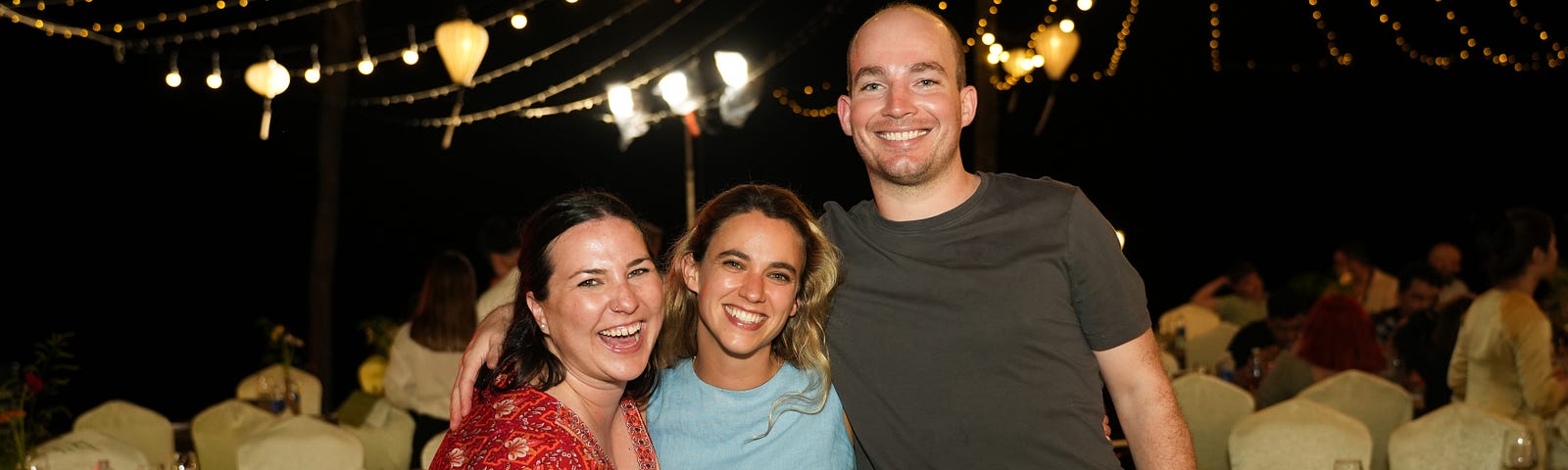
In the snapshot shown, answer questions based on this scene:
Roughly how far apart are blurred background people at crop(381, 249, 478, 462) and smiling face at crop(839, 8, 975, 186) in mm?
3565

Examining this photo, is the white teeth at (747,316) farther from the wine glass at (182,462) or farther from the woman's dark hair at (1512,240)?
the woman's dark hair at (1512,240)

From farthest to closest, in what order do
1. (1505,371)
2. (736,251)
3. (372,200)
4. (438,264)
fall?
(372,200), (438,264), (1505,371), (736,251)

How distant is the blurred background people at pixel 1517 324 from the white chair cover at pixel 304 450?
3.90 m

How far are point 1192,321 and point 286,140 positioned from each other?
333 inches

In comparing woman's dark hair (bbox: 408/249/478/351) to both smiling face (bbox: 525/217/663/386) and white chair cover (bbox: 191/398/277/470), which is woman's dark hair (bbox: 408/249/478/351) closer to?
white chair cover (bbox: 191/398/277/470)

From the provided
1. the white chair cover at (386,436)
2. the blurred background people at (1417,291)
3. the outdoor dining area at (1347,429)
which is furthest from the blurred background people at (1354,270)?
the white chair cover at (386,436)

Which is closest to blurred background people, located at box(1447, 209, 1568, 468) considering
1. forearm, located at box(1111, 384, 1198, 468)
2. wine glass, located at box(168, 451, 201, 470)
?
forearm, located at box(1111, 384, 1198, 468)

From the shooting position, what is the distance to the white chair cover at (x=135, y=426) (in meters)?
5.44

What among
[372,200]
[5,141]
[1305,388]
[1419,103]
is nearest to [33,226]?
[5,141]

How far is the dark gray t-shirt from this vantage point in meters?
2.14

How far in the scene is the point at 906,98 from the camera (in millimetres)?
2252

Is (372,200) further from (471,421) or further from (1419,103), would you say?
(471,421)

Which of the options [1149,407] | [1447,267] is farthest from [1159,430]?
[1447,267]

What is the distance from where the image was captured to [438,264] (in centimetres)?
559
